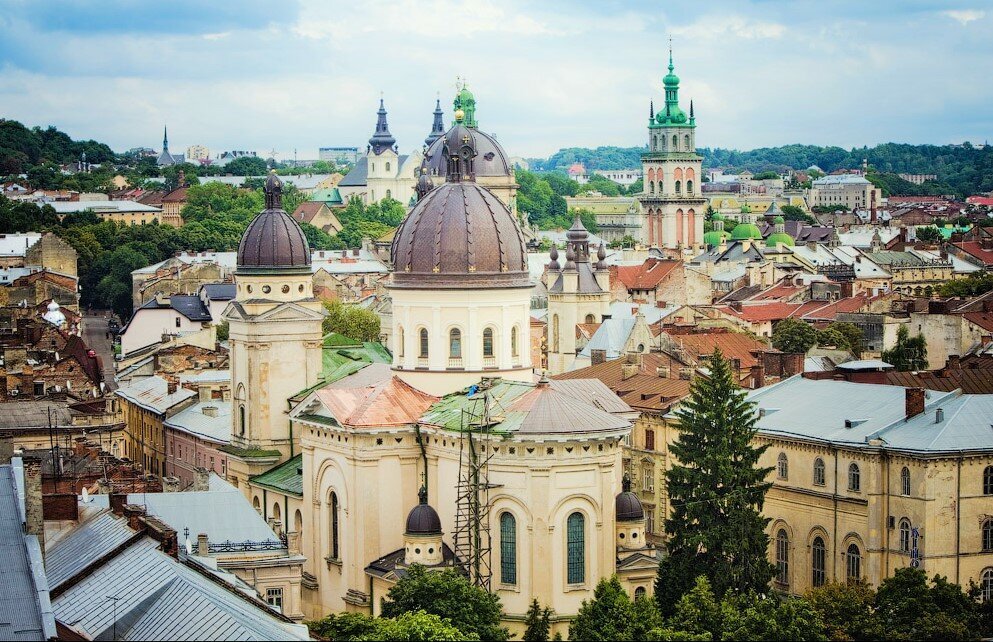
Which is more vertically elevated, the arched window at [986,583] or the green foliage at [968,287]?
the green foliage at [968,287]

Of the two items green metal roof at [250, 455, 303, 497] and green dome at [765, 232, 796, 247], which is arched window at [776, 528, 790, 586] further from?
green dome at [765, 232, 796, 247]

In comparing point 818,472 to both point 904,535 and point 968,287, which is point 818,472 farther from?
point 968,287

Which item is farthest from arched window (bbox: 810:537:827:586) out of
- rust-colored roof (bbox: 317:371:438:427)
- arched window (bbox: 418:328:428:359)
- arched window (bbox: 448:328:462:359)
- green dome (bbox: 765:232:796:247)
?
green dome (bbox: 765:232:796:247)

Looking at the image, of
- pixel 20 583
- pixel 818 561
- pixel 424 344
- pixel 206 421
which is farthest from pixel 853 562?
pixel 206 421

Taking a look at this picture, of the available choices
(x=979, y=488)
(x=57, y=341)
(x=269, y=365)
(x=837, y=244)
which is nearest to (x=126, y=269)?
(x=57, y=341)

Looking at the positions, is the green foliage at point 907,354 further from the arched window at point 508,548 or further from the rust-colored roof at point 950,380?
the arched window at point 508,548

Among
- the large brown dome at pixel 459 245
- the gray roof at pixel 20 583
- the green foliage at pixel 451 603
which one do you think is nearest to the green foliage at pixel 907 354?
the large brown dome at pixel 459 245
